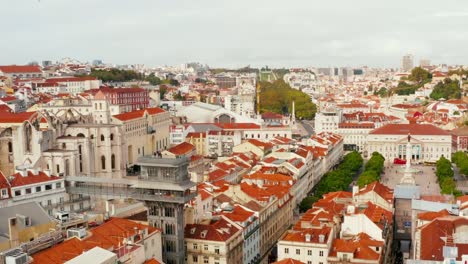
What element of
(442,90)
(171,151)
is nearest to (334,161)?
(171,151)

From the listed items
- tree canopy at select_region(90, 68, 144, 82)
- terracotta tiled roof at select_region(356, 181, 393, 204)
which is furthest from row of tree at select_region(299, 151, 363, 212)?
tree canopy at select_region(90, 68, 144, 82)

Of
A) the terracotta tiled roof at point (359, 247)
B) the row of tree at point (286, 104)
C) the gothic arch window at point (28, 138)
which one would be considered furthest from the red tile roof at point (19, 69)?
the terracotta tiled roof at point (359, 247)

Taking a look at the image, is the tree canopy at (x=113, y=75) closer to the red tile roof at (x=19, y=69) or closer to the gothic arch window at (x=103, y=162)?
the red tile roof at (x=19, y=69)

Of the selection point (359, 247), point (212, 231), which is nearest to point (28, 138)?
point (212, 231)

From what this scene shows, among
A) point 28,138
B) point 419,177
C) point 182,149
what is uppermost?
point 28,138

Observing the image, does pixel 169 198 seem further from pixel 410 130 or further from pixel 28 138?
pixel 410 130
